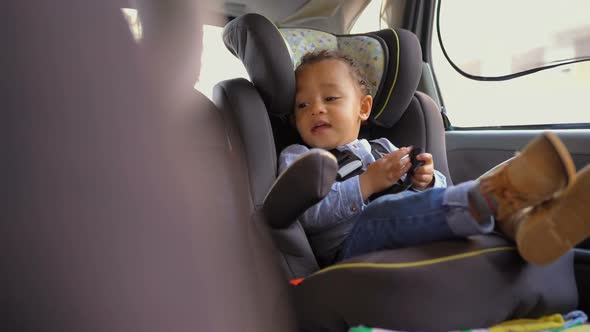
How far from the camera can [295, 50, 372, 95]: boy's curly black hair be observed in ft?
4.80

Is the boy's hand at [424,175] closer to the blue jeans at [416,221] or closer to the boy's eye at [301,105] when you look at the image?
the blue jeans at [416,221]

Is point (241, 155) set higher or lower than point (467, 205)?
higher

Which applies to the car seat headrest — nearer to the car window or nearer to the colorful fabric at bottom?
the car window

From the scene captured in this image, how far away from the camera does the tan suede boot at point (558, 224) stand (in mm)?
731

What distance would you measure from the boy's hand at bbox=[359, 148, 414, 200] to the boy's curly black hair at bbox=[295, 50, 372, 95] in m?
0.38

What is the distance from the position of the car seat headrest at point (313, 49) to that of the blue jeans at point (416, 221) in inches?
19.3

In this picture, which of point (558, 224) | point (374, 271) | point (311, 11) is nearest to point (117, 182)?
point (374, 271)

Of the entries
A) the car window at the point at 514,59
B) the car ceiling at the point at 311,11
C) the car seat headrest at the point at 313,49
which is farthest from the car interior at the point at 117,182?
the car window at the point at 514,59

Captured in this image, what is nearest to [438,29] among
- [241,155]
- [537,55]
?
[537,55]

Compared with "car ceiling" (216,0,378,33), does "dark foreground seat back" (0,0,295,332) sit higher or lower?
lower

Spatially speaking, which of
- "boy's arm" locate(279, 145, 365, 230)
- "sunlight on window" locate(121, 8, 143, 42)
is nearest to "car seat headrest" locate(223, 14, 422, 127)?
"boy's arm" locate(279, 145, 365, 230)

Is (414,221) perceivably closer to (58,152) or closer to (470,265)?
(470,265)

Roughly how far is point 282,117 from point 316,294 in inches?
27.8

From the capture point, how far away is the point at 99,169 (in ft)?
1.30
